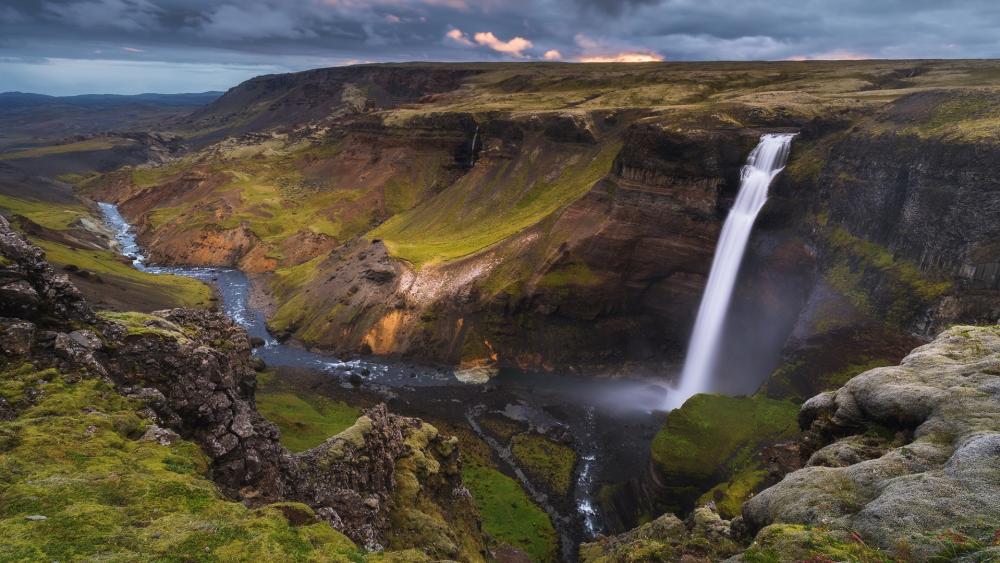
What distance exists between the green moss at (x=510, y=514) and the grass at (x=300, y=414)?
13.2 meters

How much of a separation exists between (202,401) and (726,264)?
55.2 m

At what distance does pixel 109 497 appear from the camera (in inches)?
623

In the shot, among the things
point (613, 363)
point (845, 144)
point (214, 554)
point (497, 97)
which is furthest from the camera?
point (497, 97)

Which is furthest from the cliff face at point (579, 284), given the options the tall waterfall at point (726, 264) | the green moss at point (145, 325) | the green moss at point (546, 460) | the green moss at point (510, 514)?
the green moss at point (145, 325)

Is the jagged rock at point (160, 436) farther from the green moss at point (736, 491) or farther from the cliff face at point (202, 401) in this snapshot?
the green moss at point (736, 491)

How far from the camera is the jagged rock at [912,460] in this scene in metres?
15.5

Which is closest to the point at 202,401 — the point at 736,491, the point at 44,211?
the point at 736,491

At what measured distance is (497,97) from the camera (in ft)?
489

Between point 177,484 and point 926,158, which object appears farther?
point 926,158

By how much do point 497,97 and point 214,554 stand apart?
146213 millimetres

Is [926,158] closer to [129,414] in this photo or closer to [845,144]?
[845,144]

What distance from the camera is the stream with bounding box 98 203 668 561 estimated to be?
45938 millimetres

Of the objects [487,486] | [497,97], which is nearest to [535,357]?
[487,486]

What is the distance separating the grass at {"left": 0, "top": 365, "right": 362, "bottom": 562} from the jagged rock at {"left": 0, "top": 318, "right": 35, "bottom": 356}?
68 cm
